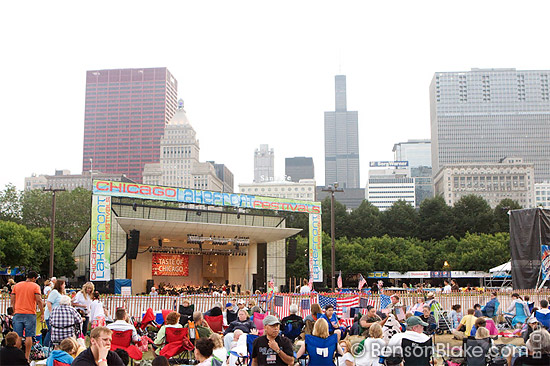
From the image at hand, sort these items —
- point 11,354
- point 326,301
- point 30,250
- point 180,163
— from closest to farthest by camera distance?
1. point 11,354
2. point 326,301
3. point 30,250
4. point 180,163

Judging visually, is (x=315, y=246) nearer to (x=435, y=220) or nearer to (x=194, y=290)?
(x=194, y=290)

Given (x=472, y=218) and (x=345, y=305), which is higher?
(x=472, y=218)

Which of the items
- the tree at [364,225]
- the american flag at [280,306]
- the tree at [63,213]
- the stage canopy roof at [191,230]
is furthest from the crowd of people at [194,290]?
the tree at [63,213]

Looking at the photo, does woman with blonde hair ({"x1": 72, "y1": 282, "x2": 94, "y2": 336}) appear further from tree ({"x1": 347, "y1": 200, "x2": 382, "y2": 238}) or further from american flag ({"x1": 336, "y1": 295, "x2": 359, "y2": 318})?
tree ({"x1": 347, "y1": 200, "x2": 382, "y2": 238})

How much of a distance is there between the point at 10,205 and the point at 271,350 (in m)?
54.7

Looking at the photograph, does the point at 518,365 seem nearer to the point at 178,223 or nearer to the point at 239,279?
the point at 178,223

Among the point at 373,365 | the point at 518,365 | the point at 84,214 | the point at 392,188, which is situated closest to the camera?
the point at 518,365

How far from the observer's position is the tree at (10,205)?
173 feet

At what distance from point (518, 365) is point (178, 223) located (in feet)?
82.2

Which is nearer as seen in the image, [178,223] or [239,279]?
[178,223]

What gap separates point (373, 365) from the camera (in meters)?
7.11

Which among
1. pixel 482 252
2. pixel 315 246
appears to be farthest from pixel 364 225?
pixel 315 246

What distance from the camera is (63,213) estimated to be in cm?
5519

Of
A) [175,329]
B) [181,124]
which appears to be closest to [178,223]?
[175,329]
